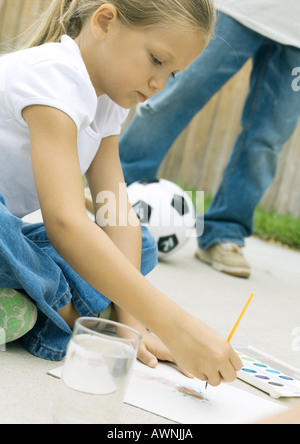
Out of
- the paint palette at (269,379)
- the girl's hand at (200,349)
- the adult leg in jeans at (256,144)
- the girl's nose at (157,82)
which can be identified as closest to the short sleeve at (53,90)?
the girl's nose at (157,82)

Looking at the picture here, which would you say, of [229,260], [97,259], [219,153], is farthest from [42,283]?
[219,153]

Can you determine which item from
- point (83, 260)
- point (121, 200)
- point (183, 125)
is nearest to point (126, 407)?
point (83, 260)

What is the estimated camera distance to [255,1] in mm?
2355

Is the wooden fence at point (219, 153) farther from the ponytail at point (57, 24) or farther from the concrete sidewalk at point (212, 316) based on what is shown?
the ponytail at point (57, 24)

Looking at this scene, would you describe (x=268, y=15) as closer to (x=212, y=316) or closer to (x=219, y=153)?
(x=212, y=316)

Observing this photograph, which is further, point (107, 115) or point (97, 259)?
point (107, 115)

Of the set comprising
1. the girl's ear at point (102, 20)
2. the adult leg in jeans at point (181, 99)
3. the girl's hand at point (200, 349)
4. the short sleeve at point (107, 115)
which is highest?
the girl's ear at point (102, 20)

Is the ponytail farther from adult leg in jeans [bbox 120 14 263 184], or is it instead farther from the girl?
adult leg in jeans [bbox 120 14 263 184]

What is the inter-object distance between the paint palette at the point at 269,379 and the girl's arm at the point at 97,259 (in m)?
0.28

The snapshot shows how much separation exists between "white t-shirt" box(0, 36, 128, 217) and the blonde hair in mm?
99

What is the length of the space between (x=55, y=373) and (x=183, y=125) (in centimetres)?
170

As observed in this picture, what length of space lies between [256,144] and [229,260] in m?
0.52

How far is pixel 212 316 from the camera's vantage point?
1778 millimetres

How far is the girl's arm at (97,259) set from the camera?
37.5 inches
